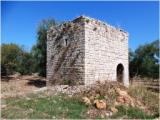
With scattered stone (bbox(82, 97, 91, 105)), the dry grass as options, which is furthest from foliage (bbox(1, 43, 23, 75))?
scattered stone (bbox(82, 97, 91, 105))

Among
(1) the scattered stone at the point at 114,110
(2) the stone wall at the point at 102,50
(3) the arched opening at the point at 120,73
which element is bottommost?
(1) the scattered stone at the point at 114,110

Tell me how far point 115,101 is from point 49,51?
5307mm

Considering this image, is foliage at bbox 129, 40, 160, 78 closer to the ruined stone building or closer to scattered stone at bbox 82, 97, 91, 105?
the ruined stone building

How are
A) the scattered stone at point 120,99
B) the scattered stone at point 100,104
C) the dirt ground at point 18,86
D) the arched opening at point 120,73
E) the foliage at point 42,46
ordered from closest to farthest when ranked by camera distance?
1. the scattered stone at point 100,104
2. the scattered stone at point 120,99
3. the dirt ground at point 18,86
4. the arched opening at point 120,73
5. the foliage at point 42,46

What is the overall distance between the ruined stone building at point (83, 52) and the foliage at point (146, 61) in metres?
12.3

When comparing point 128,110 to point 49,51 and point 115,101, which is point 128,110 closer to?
point 115,101

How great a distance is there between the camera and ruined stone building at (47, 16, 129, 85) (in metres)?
10.8

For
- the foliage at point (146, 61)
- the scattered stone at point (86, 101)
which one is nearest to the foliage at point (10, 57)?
the foliage at point (146, 61)

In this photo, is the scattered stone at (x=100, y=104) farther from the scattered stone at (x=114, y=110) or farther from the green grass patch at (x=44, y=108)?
the green grass patch at (x=44, y=108)

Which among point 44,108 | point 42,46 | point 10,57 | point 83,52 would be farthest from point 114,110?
point 10,57

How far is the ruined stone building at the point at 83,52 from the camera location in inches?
426

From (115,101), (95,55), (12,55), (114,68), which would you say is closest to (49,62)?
(95,55)

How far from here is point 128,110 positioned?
8.34 m

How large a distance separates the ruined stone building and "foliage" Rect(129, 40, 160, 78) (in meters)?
12.3
